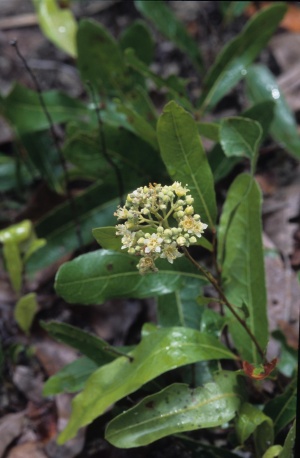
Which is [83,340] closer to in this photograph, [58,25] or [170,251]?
[170,251]

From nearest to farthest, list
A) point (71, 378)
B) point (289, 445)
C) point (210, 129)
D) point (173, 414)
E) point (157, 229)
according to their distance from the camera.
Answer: point (157, 229) → point (289, 445) → point (173, 414) → point (71, 378) → point (210, 129)

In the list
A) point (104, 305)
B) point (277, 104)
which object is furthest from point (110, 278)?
point (277, 104)

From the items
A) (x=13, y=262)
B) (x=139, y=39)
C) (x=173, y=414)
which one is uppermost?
(x=139, y=39)

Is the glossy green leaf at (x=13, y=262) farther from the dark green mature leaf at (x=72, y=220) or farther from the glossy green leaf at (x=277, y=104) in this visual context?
the glossy green leaf at (x=277, y=104)

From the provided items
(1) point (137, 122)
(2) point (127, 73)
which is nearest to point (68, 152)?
(1) point (137, 122)

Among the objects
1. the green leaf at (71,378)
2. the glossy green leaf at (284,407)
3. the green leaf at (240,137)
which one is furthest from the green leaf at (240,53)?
the glossy green leaf at (284,407)

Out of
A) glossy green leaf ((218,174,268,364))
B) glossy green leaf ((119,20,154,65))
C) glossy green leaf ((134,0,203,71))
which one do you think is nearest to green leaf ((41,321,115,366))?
glossy green leaf ((218,174,268,364))
